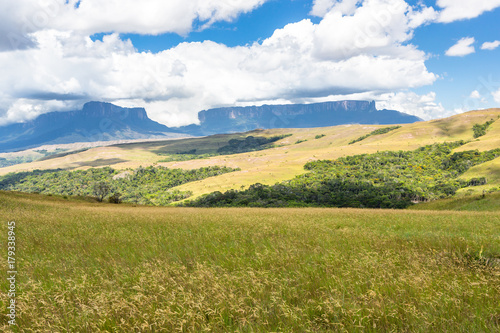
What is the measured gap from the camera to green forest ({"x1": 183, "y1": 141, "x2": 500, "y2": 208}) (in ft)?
333

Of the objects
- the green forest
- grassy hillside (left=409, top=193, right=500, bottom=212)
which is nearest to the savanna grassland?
grassy hillside (left=409, top=193, right=500, bottom=212)

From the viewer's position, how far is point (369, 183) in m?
138

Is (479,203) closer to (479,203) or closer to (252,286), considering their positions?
(479,203)

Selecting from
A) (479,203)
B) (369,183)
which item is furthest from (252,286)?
(369,183)

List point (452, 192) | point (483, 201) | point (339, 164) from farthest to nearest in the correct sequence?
point (339, 164)
point (452, 192)
point (483, 201)

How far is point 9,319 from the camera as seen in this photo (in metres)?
4.30

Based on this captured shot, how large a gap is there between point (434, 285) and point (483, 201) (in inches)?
1839

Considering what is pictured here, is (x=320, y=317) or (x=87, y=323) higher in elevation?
(x=87, y=323)

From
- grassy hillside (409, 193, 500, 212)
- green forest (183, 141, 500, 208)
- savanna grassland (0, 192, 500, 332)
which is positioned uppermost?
savanna grassland (0, 192, 500, 332)

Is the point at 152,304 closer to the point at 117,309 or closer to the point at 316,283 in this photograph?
the point at 117,309

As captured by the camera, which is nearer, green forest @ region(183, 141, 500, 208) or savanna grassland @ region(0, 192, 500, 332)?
savanna grassland @ region(0, 192, 500, 332)

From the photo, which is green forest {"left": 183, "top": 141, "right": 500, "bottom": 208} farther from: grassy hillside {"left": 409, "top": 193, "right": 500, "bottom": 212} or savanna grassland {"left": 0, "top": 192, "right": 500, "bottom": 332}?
savanna grassland {"left": 0, "top": 192, "right": 500, "bottom": 332}

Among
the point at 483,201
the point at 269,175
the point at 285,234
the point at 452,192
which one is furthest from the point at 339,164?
the point at 285,234

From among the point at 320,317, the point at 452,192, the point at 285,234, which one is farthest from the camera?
the point at 452,192
